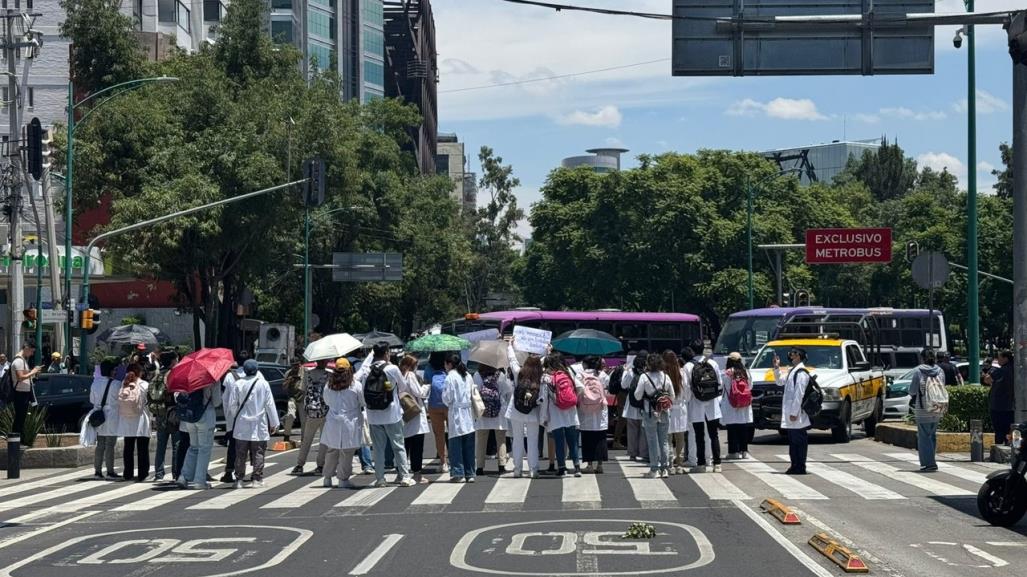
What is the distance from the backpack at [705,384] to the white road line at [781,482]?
1.21 meters

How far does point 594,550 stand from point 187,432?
799 cm

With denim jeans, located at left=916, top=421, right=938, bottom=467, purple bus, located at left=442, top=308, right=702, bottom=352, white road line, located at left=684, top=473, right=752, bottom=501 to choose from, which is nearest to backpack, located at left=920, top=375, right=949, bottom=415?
denim jeans, located at left=916, top=421, right=938, bottom=467

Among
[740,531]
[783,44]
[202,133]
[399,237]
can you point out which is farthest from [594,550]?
[399,237]

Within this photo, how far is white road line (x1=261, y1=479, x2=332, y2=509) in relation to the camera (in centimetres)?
1595

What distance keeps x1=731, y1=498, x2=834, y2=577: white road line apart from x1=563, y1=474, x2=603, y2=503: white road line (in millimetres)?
1706

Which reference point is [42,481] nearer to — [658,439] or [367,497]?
[367,497]

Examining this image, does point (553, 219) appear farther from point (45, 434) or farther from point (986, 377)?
point (45, 434)

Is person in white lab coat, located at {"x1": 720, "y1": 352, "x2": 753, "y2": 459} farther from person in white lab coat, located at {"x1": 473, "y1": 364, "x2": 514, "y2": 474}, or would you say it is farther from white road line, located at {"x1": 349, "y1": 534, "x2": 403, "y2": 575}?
white road line, located at {"x1": 349, "y1": 534, "x2": 403, "y2": 575}

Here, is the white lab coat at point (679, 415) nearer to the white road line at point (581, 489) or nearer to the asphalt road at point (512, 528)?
the asphalt road at point (512, 528)

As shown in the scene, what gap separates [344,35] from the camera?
10319 cm

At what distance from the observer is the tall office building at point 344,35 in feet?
299

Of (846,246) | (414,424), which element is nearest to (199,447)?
(414,424)

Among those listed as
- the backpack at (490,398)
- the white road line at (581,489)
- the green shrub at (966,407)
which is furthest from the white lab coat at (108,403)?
the green shrub at (966,407)

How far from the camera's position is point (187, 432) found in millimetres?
18312
